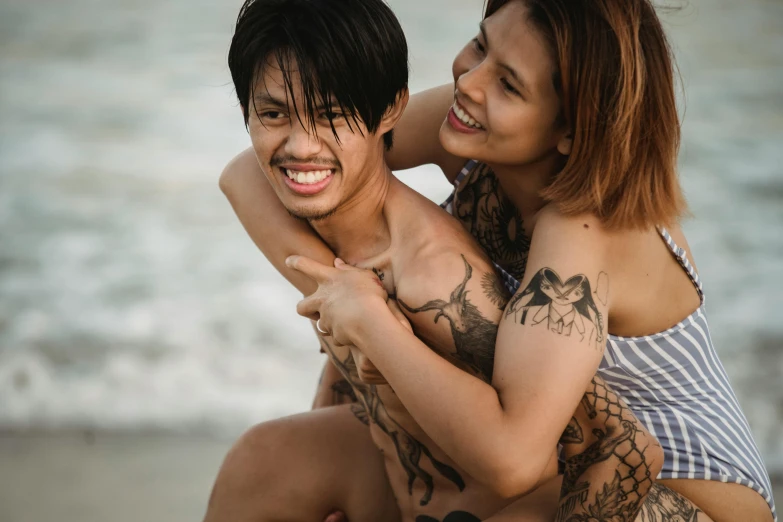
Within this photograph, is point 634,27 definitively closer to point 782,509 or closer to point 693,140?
point 782,509

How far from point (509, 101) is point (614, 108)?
0.30 meters

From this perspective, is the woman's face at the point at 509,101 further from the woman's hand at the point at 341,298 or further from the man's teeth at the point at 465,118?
the woman's hand at the point at 341,298

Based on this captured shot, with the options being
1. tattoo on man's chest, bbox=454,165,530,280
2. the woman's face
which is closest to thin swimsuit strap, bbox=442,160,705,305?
tattoo on man's chest, bbox=454,165,530,280

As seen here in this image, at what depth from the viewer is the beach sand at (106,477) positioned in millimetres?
4543

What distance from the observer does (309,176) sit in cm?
276

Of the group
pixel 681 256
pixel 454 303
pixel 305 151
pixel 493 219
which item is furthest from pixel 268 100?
pixel 681 256

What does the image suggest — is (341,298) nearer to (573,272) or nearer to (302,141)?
(302,141)

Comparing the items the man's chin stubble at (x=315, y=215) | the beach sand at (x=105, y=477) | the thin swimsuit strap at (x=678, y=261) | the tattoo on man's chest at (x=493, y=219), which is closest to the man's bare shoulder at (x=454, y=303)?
the thin swimsuit strap at (x=678, y=261)

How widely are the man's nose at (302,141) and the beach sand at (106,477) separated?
2.47 metres

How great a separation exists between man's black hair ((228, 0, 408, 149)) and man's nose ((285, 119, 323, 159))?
0.02 m

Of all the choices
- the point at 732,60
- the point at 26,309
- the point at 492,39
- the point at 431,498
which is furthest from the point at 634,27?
the point at 732,60

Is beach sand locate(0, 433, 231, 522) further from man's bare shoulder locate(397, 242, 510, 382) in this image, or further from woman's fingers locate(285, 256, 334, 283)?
man's bare shoulder locate(397, 242, 510, 382)

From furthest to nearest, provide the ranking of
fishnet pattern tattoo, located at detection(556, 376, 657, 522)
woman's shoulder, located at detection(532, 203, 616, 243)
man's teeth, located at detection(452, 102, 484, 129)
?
man's teeth, located at detection(452, 102, 484, 129) < woman's shoulder, located at detection(532, 203, 616, 243) < fishnet pattern tattoo, located at detection(556, 376, 657, 522)

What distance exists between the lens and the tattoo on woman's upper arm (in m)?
2.50
